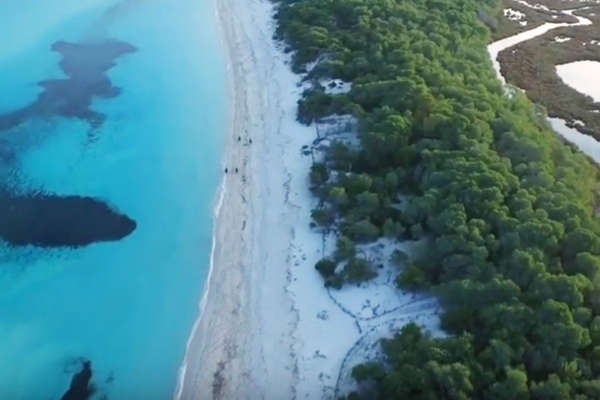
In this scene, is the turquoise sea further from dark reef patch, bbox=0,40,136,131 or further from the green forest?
the green forest

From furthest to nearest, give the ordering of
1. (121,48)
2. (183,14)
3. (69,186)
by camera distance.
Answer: (183,14) → (121,48) → (69,186)

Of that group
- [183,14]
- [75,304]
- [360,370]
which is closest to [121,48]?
[183,14]

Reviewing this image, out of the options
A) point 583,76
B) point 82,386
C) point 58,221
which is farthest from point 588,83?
point 82,386

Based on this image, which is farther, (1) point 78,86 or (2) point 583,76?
(2) point 583,76

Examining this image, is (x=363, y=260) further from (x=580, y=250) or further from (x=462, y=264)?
(x=580, y=250)

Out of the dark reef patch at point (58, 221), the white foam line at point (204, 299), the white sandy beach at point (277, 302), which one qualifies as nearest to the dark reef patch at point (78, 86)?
the dark reef patch at point (58, 221)

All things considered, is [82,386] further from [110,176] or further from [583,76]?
[583,76]

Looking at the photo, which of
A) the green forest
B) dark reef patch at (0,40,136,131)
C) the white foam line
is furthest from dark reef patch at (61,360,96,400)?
dark reef patch at (0,40,136,131)
